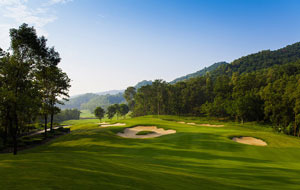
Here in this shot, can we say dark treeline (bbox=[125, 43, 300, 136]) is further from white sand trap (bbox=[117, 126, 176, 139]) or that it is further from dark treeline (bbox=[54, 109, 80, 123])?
dark treeline (bbox=[54, 109, 80, 123])

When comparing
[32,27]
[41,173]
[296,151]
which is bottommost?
[296,151]

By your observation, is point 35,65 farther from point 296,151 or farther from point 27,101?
point 296,151

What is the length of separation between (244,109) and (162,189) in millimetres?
72110

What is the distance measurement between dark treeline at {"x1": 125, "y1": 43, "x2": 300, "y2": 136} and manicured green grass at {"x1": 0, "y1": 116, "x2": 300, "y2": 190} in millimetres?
33374

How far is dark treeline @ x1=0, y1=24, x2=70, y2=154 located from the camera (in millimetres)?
22312

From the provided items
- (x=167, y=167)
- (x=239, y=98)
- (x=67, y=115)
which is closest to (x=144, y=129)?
(x=167, y=167)

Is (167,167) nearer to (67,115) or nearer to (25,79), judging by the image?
(25,79)

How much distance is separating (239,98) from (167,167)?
70.6 m

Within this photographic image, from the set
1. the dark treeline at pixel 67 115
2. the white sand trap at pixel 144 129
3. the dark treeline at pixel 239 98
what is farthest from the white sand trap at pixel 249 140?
the dark treeline at pixel 67 115

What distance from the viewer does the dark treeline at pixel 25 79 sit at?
878 inches

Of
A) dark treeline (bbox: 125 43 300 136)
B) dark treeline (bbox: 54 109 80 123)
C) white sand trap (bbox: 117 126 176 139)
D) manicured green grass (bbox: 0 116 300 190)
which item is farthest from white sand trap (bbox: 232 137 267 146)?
dark treeline (bbox: 54 109 80 123)

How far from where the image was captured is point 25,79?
26.2 metres

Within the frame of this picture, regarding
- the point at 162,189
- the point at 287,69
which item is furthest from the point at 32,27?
the point at 287,69

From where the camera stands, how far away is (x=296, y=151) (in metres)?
21.6
